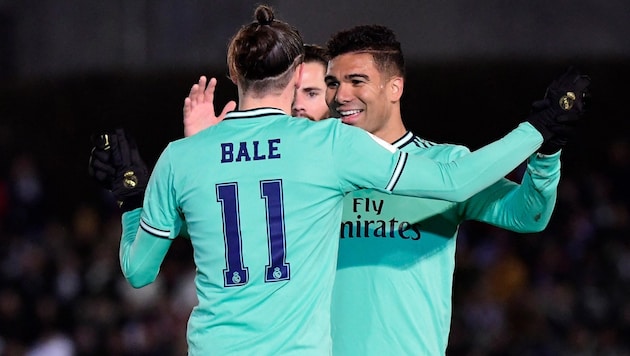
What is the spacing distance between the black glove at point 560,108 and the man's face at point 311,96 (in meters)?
1.28

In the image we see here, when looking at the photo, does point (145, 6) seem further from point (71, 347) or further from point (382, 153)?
point (382, 153)

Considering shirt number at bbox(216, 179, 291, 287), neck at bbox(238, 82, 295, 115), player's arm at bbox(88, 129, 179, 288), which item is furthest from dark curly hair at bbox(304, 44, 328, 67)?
shirt number at bbox(216, 179, 291, 287)

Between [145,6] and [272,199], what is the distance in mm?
5634

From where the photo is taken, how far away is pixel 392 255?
10.3 ft

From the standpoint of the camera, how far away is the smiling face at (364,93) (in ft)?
10.8

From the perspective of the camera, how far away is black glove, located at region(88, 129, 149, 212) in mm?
3104

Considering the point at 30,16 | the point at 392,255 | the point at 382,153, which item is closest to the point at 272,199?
the point at 382,153

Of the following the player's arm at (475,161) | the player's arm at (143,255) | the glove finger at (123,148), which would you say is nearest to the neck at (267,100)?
the player's arm at (475,161)

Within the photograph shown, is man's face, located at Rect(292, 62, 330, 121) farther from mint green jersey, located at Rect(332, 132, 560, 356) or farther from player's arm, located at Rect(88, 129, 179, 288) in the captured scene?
player's arm, located at Rect(88, 129, 179, 288)

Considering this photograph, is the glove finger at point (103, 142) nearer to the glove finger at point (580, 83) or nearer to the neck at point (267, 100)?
the neck at point (267, 100)

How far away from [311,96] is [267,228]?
4.56 feet

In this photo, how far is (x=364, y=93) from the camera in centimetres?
331

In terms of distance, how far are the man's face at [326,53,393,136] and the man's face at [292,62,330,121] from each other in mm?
587

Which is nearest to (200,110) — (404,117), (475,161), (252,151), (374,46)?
(374,46)
